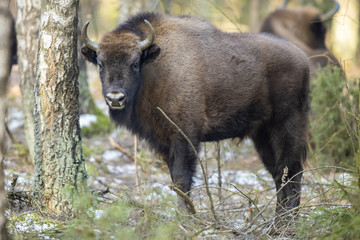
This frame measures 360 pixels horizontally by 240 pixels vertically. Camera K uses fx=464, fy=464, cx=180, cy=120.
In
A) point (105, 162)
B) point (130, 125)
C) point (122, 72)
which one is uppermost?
point (122, 72)

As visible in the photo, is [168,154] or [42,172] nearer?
[42,172]

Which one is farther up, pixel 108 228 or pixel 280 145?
pixel 108 228

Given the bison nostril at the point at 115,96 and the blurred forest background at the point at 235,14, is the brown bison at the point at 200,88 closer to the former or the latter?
the bison nostril at the point at 115,96

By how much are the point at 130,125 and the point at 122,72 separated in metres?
0.76

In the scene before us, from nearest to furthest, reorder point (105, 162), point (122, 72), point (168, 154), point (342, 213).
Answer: point (342, 213) < point (122, 72) < point (168, 154) < point (105, 162)

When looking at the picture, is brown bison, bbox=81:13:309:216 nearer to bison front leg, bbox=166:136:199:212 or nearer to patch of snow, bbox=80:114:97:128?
bison front leg, bbox=166:136:199:212

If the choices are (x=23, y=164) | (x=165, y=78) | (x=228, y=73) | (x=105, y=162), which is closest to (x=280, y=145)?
(x=228, y=73)

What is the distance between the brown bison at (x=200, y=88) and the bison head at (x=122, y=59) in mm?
12

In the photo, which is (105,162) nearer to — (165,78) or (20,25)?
(20,25)

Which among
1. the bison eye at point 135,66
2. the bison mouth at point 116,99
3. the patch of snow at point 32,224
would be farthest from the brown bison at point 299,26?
the patch of snow at point 32,224

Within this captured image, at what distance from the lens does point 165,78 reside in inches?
229

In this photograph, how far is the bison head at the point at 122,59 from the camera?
5.44 m

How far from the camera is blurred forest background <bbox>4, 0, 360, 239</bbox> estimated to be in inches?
147

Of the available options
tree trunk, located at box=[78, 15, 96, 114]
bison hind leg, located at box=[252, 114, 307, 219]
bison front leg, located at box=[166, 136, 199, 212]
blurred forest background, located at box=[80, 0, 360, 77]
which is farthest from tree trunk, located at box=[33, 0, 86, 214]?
A: tree trunk, located at box=[78, 15, 96, 114]
